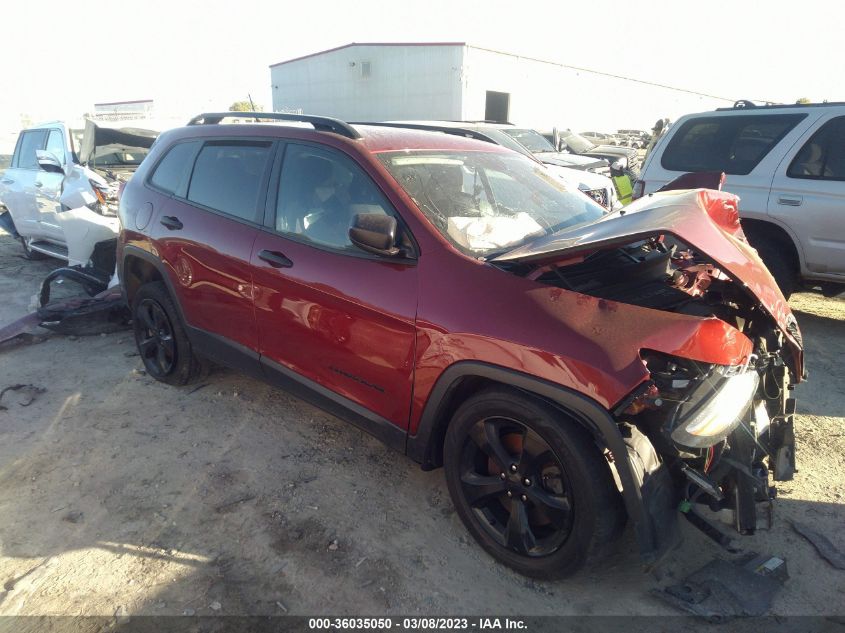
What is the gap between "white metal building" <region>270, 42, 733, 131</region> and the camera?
26062mm

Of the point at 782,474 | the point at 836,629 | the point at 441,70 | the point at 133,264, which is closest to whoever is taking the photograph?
the point at 836,629

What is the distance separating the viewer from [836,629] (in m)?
2.20

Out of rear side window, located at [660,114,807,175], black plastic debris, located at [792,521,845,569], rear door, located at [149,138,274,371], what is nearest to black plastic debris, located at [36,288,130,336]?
rear door, located at [149,138,274,371]

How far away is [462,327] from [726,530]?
1692 mm

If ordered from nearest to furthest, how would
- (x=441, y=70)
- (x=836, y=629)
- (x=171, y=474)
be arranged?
(x=836, y=629) → (x=171, y=474) → (x=441, y=70)

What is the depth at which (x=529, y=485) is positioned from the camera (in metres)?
2.34

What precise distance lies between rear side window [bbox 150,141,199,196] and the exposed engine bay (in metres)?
2.59

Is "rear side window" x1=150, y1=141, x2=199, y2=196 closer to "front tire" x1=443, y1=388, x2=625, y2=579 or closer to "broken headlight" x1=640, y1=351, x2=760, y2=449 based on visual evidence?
"front tire" x1=443, y1=388, x2=625, y2=579

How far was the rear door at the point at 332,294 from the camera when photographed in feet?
8.54

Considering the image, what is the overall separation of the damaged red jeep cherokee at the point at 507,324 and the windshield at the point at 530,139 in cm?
741

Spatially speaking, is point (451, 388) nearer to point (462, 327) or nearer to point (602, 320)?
point (462, 327)

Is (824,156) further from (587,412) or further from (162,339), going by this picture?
(162,339)

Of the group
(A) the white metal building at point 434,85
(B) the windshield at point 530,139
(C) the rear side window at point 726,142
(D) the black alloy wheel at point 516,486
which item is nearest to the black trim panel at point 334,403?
(D) the black alloy wheel at point 516,486

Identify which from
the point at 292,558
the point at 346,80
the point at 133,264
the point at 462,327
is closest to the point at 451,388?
the point at 462,327
